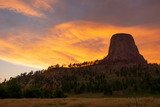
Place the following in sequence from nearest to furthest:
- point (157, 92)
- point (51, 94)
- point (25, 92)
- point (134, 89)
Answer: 1. point (25, 92)
2. point (51, 94)
3. point (157, 92)
4. point (134, 89)

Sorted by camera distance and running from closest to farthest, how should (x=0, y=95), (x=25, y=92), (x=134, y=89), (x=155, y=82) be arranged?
(x=0, y=95)
(x=25, y=92)
(x=155, y=82)
(x=134, y=89)

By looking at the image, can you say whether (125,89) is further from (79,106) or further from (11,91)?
(79,106)

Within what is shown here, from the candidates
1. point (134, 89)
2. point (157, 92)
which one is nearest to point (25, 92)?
point (157, 92)

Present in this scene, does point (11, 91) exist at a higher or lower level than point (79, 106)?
higher

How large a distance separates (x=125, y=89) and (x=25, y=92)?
3045 inches

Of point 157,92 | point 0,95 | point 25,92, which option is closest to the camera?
point 0,95

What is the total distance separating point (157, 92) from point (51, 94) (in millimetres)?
53249

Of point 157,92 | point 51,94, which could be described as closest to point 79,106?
point 51,94

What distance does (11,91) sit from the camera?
92.2 m

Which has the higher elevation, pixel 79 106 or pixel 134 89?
pixel 134 89

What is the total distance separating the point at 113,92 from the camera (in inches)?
6117

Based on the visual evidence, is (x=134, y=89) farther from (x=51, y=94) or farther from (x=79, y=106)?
(x=79, y=106)

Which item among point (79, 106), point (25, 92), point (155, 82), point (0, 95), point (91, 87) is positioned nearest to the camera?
point (79, 106)

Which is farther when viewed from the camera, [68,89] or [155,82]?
[68,89]
